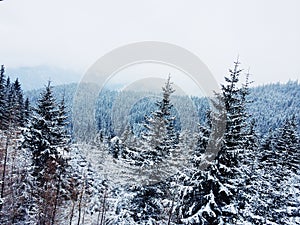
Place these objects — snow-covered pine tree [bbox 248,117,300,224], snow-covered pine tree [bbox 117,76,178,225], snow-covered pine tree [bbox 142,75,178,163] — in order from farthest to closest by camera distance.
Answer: snow-covered pine tree [bbox 248,117,300,224], snow-covered pine tree [bbox 142,75,178,163], snow-covered pine tree [bbox 117,76,178,225]

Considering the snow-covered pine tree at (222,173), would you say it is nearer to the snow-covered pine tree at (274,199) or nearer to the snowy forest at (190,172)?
the snowy forest at (190,172)

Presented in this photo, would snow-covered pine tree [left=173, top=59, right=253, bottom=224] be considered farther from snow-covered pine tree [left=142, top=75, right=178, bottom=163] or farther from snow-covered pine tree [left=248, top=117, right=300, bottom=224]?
snow-covered pine tree [left=248, top=117, right=300, bottom=224]

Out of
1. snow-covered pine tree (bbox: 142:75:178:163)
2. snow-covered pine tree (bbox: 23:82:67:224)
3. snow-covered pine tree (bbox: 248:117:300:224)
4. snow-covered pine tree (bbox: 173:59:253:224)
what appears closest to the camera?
snow-covered pine tree (bbox: 173:59:253:224)

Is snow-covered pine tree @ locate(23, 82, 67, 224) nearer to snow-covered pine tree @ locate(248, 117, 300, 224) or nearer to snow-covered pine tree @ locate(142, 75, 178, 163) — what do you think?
snow-covered pine tree @ locate(142, 75, 178, 163)

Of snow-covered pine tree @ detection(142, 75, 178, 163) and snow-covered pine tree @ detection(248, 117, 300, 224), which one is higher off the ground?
snow-covered pine tree @ detection(142, 75, 178, 163)

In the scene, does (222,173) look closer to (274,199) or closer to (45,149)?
(274,199)

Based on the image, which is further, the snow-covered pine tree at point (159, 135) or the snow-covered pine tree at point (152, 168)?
the snow-covered pine tree at point (159, 135)

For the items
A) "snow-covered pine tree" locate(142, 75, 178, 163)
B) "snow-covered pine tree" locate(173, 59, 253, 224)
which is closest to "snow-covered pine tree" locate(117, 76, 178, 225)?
"snow-covered pine tree" locate(142, 75, 178, 163)

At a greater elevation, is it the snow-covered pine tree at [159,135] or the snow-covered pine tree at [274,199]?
the snow-covered pine tree at [159,135]

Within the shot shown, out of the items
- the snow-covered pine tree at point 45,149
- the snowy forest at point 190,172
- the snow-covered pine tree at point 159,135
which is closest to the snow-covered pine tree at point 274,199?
the snowy forest at point 190,172

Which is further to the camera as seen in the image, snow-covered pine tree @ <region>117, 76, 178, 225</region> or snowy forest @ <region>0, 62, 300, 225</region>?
snow-covered pine tree @ <region>117, 76, 178, 225</region>

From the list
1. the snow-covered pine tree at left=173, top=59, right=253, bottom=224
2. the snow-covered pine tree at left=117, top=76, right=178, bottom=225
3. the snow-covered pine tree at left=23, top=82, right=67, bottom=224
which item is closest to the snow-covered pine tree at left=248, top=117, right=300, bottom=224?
the snow-covered pine tree at left=173, top=59, right=253, bottom=224

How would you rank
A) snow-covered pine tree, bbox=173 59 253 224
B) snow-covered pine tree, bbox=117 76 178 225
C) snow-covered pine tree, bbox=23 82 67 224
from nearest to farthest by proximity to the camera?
snow-covered pine tree, bbox=173 59 253 224
snow-covered pine tree, bbox=117 76 178 225
snow-covered pine tree, bbox=23 82 67 224

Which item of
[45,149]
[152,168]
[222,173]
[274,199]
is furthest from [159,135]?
[45,149]
